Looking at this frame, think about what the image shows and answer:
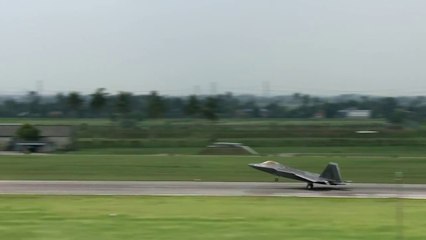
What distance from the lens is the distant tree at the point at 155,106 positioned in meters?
120

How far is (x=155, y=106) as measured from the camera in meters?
121

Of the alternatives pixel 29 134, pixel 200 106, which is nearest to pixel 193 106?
pixel 200 106

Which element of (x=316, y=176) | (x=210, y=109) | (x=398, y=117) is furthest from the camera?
(x=210, y=109)

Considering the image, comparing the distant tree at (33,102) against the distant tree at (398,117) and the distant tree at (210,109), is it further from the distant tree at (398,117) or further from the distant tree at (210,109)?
the distant tree at (398,117)

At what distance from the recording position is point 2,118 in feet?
456

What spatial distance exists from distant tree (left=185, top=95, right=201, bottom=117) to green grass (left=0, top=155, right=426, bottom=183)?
5773 cm

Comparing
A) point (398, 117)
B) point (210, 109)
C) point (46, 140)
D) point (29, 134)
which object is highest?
point (210, 109)

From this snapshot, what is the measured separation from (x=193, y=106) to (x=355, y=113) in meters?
34.5

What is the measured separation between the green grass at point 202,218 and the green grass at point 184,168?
15.0 meters

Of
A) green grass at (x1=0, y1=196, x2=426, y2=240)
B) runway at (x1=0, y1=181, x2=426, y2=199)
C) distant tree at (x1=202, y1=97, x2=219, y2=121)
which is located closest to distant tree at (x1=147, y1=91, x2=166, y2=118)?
distant tree at (x1=202, y1=97, x2=219, y2=121)

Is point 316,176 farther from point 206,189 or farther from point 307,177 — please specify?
point 206,189

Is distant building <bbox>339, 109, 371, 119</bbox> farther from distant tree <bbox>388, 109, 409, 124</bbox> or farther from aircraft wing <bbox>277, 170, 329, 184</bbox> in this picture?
aircraft wing <bbox>277, 170, 329, 184</bbox>

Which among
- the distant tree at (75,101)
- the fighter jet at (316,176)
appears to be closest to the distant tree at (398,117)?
the distant tree at (75,101)

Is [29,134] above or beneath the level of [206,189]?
above
